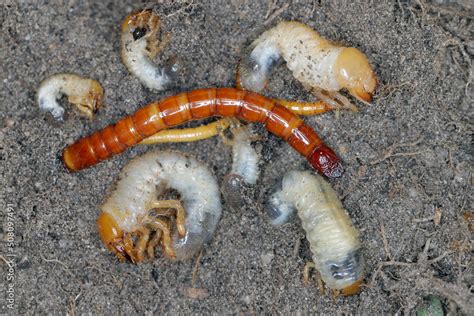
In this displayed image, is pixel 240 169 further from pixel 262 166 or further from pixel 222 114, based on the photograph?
pixel 222 114

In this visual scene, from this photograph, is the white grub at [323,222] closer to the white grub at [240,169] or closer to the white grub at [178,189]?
the white grub at [240,169]

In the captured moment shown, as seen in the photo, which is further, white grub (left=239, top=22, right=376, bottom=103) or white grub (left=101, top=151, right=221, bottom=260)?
white grub (left=101, top=151, right=221, bottom=260)

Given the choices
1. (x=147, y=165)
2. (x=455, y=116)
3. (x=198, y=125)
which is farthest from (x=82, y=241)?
(x=455, y=116)

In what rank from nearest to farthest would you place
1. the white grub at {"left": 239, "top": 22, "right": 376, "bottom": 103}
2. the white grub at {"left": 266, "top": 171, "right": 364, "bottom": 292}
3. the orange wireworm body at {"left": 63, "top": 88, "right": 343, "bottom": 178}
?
the white grub at {"left": 266, "top": 171, "right": 364, "bottom": 292}, the white grub at {"left": 239, "top": 22, "right": 376, "bottom": 103}, the orange wireworm body at {"left": 63, "top": 88, "right": 343, "bottom": 178}

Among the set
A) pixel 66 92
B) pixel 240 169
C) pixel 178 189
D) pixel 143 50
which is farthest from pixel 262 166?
pixel 66 92

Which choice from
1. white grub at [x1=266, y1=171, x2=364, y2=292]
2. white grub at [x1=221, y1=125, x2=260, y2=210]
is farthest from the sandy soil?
white grub at [x1=266, y1=171, x2=364, y2=292]

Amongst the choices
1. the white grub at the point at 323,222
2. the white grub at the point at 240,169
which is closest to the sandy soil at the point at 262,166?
the white grub at the point at 240,169

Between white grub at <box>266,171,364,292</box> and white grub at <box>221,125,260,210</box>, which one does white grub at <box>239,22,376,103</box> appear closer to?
white grub at <box>221,125,260,210</box>
